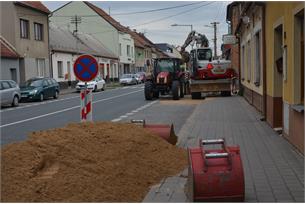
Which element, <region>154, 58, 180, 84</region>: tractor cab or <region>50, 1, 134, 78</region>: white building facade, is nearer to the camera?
<region>154, 58, 180, 84</region>: tractor cab

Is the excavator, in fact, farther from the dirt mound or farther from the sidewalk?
the dirt mound

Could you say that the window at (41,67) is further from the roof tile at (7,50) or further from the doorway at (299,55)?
the doorway at (299,55)

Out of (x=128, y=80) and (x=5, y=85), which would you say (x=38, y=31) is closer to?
(x=5, y=85)

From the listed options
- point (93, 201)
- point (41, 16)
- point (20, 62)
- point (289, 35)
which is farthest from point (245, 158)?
point (41, 16)

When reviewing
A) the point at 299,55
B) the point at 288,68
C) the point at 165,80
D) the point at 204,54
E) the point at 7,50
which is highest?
the point at 7,50

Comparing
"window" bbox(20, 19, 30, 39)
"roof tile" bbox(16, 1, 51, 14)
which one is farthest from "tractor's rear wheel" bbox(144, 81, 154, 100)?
"roof tile" bbox(16, 1, 51, 14)

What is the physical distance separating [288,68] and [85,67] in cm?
407

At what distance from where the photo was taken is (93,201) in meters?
6.05

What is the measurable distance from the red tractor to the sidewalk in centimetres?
1313

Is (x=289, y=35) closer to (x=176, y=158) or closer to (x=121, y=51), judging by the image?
(x=176, y=158)

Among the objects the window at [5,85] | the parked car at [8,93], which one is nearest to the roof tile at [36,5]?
the parked car at [8,93]

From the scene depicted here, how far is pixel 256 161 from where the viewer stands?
8398 mm

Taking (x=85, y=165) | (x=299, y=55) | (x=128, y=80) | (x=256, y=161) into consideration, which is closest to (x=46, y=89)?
(x=299, y=55)

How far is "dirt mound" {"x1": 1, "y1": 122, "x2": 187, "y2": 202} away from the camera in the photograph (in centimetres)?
621
